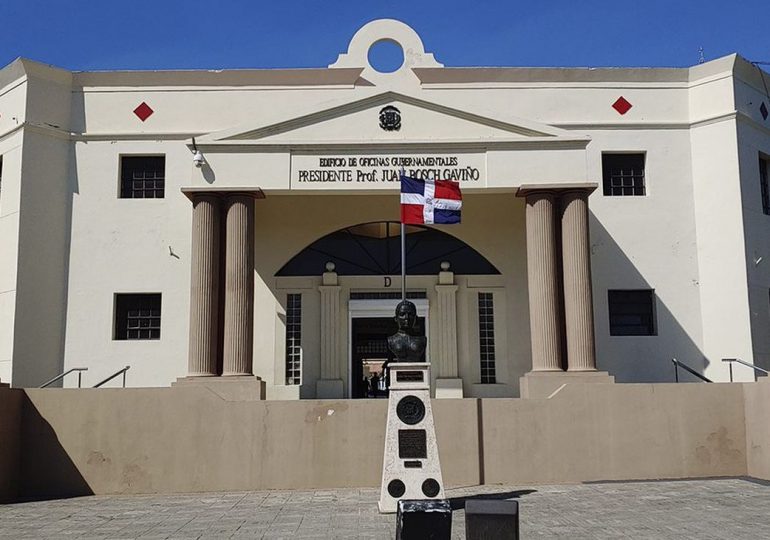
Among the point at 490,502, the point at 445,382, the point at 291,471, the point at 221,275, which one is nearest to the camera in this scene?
the point at 490,502

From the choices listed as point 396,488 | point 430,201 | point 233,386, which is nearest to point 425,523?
point 396,488

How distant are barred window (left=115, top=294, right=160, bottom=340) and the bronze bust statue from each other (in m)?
7.83

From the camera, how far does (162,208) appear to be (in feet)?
58.7

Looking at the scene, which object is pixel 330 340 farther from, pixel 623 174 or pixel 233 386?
pixel 623 174

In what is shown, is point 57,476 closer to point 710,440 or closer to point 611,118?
point 710,440

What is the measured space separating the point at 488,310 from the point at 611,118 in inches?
204

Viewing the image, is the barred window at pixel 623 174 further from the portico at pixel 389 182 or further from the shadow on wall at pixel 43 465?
the shadow on wall at pixel 43 465

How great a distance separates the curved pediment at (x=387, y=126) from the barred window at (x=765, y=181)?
6.07 meters

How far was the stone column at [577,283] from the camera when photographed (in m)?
15.0

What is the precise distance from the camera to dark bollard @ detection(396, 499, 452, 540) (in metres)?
6.48

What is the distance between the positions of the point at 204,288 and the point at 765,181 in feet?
43.1

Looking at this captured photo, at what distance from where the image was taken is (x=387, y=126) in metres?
16.0

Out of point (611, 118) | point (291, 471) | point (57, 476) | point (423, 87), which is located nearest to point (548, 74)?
point (611, 118)

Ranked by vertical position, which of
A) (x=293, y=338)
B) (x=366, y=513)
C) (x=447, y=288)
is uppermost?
(x=447, y=288)
